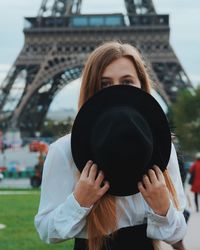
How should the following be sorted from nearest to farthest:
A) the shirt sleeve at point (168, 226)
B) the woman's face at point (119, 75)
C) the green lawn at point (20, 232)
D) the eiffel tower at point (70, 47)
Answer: the shirt sleeve at point (168, 226) → the woman's face at point (119, 75) → the green lawn at point (20, 232) → the eiffel tower at point (70, 47)

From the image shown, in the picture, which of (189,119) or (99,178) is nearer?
(99,178)

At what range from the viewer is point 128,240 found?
2.36m

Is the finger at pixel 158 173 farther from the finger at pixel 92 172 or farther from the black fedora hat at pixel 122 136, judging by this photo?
the finger at pixel 92 172

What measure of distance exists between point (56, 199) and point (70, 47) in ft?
189

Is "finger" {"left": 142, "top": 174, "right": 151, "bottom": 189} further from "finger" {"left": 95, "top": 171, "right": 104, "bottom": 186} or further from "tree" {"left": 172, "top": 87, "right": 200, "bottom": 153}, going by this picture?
"tree" {"left": 172, "top": 87, "right": 200, "bottom": 153}

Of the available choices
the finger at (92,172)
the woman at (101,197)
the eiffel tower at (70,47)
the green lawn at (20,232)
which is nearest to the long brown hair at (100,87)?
the woman at (101,197)

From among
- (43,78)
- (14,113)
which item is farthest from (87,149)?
(14,113)

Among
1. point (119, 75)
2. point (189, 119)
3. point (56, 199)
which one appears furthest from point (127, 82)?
point (189, 119)

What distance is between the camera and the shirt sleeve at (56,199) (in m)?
2.31

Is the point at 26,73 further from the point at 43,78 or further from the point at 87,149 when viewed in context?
the point at 87,149

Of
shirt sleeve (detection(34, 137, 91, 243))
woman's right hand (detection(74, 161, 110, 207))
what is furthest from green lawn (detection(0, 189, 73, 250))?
woman's right hand (detection(74, 161, 110, 207))

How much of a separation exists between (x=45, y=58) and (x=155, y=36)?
9.07 metres

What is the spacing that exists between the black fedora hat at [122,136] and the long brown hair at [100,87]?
0.32ft

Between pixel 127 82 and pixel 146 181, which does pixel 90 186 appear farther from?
pixel 127 82
